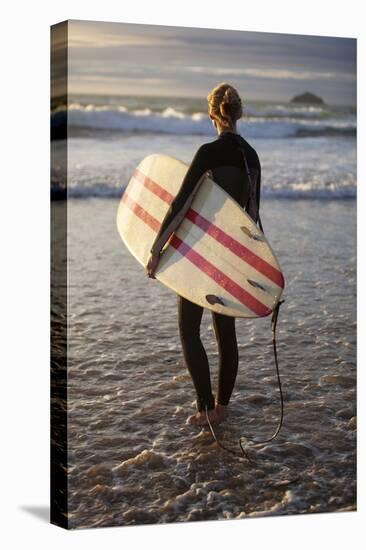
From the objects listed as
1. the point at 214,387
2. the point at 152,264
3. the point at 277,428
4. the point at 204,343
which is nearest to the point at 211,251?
the point at 152,264

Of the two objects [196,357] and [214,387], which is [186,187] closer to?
[196,357]

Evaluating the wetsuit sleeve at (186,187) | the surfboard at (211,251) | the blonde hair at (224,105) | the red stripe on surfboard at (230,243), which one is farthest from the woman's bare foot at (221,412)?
the blonde hair at (224,105)

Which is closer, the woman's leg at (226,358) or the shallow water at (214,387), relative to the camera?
the shallow water at (214,387)

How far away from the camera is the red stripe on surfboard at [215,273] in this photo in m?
5.11

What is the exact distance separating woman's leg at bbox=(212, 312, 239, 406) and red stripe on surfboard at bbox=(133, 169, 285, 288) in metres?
0.31

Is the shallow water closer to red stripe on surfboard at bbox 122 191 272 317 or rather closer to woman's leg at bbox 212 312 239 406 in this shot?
woman's leg at bbox 212 312 239 406

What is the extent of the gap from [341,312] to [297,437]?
0.63m

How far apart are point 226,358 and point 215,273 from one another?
447 mm

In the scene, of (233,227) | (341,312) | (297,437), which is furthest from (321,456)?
(233,227)

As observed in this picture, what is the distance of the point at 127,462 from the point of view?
16.8 feet

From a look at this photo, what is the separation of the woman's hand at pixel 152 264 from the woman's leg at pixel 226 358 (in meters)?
0.36

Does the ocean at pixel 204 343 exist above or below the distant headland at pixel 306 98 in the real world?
below

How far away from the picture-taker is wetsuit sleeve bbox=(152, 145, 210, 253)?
5145 millimetres

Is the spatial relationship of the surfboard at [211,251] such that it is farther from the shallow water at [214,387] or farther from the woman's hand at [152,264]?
the shallow water at [214,387]
